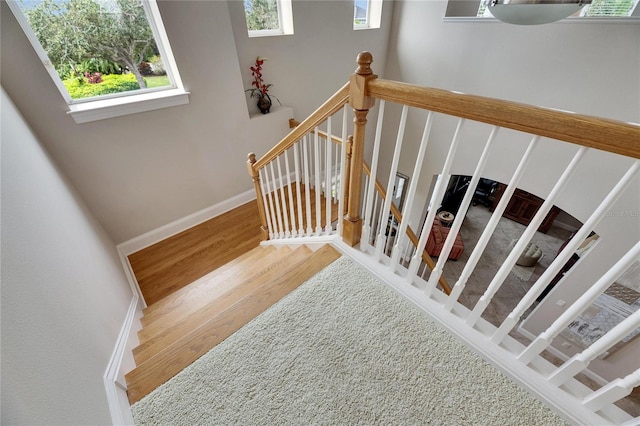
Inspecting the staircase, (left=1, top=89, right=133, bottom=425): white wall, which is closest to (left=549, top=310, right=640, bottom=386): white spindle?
the staircase

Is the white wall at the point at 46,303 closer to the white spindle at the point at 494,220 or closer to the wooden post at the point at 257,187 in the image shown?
the wooden post at the point at 257,187

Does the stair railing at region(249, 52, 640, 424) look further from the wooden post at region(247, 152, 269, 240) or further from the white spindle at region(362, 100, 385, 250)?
the wooden post at region(247, 152, 269, 240)

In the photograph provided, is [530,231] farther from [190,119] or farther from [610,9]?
[610,9]

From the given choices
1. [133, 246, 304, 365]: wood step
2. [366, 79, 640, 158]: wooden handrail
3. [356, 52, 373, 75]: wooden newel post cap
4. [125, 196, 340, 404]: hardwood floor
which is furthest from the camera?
[133, 246, 304, 365]: wood step

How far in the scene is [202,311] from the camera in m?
1.63

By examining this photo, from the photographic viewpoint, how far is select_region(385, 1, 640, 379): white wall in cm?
239

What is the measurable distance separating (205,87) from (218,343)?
91.5 inches

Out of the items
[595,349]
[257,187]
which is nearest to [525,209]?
[257,187]

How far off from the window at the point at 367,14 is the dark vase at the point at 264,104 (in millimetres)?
1669

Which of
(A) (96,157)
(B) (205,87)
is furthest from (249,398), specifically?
(B) (205,87)

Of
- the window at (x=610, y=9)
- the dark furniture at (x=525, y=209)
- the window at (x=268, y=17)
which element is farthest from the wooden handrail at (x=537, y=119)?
the dark furniture at (x=525, y=209)

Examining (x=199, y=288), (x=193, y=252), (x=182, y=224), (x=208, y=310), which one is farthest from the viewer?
(x=182, y=224)

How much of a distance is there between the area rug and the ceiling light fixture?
1640 millimetres

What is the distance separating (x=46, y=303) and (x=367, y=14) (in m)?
4.43
